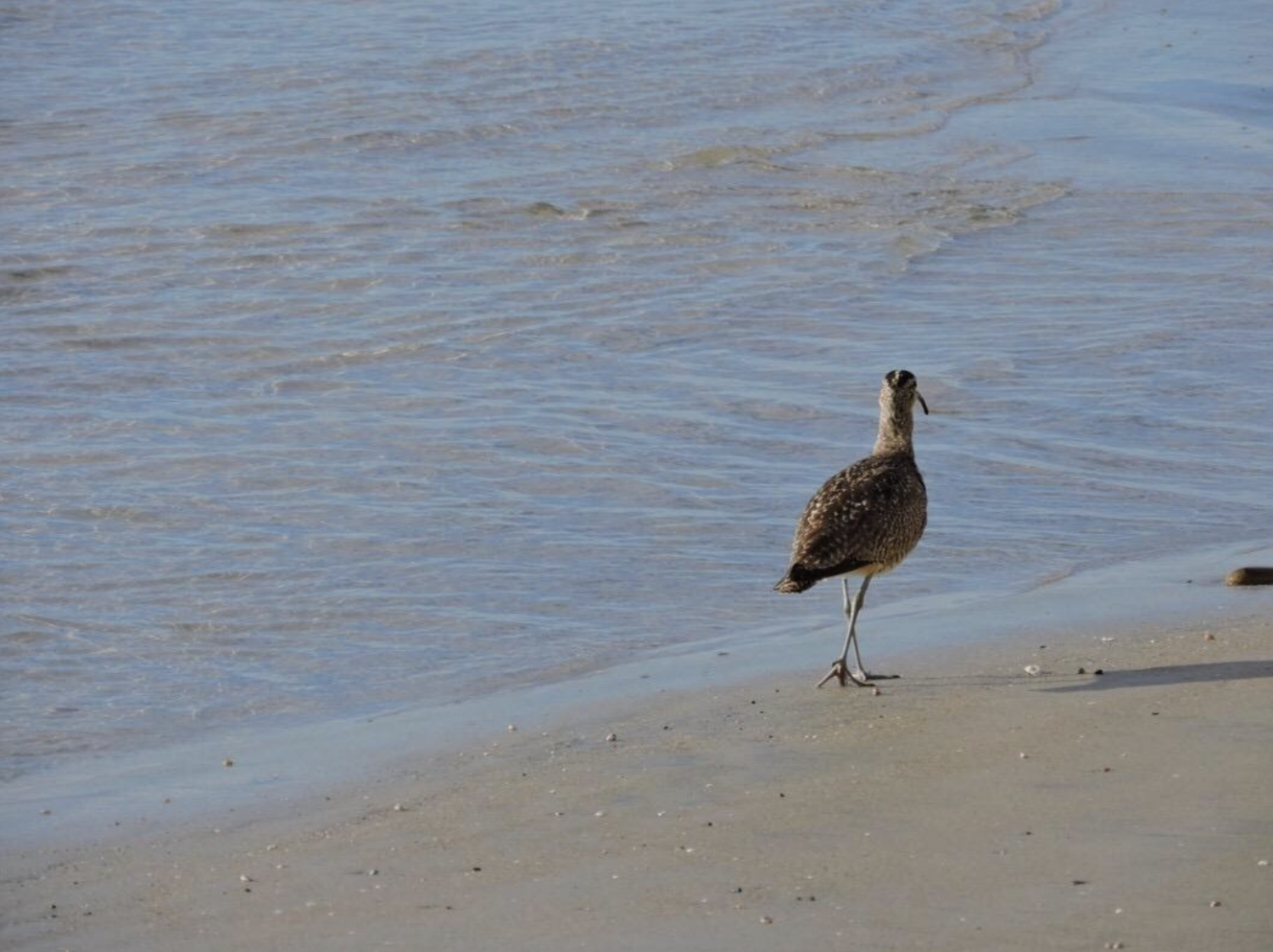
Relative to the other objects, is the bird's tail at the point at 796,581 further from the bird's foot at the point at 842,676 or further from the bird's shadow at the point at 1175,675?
the bird's shadow at the point at 1175,675

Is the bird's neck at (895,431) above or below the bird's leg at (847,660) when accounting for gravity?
above

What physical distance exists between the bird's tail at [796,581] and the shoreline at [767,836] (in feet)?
1.09

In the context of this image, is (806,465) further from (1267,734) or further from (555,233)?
(555,233)

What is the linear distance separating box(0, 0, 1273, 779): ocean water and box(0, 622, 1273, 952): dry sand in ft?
3.18

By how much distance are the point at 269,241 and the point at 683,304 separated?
3211 millimetres

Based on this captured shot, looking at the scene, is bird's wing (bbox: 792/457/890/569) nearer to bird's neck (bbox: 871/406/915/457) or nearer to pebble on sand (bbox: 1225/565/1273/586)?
bird's neck (bbox: 871/406/915/457)

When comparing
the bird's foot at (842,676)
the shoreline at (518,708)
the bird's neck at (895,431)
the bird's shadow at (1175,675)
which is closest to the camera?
the shoreline at (518,708)

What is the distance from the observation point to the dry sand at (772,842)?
17.2 ft

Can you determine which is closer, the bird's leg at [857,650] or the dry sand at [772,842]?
the dry sand at [772,842]

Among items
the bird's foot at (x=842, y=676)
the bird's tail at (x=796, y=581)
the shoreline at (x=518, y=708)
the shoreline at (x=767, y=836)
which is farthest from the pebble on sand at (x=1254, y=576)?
the bird's tail at (x=796, y=581)

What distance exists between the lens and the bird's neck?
8.17m

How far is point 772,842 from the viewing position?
19.0ft

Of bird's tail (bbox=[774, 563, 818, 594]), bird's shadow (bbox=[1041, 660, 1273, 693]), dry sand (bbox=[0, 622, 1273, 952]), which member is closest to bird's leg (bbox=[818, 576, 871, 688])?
dry sand (bbox=[0, 622, 1273, 952])

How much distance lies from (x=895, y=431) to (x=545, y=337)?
470cm
